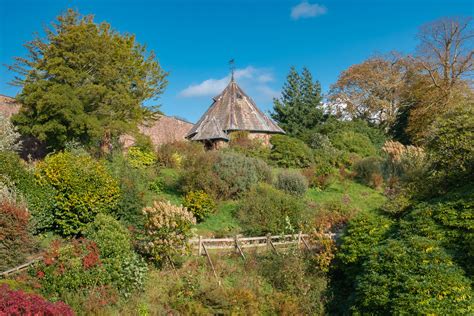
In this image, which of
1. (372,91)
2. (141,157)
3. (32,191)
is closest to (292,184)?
(141,157)

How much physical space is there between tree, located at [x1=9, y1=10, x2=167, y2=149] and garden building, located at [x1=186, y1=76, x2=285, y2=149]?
6185 mm

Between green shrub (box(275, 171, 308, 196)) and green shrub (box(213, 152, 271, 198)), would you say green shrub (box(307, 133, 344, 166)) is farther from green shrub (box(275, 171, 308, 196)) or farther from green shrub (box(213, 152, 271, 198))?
green shrub (box(213, 152, 271, 198))

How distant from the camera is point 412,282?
8102 mm

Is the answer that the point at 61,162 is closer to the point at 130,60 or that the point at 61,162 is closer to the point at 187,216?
the point at 187,216

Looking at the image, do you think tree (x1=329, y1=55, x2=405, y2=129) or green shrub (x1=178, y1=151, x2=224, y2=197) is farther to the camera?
tree (x1=329, y1=55, x2=405, y2=129)

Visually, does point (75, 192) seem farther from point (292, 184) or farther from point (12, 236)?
point (292, 184)

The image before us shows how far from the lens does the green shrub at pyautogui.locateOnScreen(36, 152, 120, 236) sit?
42.5ft

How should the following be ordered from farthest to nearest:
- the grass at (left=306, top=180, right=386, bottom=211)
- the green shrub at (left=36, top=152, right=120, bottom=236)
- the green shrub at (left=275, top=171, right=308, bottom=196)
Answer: the grass at (left=306, top=180, right=386, bottom=211) → the green shrub at (left=275, top=171, right=308, bottom=196) → the green shrub at (left=36, top=152, right=120, bottom=236)

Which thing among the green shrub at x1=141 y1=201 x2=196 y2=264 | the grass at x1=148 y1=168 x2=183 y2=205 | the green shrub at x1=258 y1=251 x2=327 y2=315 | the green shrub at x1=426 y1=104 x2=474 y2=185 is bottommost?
the green shrub at x1=258 y1=251 x2=327 y2=315

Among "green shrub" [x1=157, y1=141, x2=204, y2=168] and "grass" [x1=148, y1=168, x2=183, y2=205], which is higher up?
"green shrub" [x1=157, y1=141, x2=204, y2=168]

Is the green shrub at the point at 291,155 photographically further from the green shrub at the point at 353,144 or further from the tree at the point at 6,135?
the tree at the point at 6,135

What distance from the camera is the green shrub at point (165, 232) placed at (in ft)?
36.5

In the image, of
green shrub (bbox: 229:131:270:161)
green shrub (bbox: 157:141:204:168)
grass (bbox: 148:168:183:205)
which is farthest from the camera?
green shrub (bbox: 229:131:270:161)

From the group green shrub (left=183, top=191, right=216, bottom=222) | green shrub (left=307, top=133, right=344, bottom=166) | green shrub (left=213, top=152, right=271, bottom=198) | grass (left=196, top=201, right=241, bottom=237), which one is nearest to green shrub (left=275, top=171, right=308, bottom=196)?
green shrub (left=213, top=152, right=271, bottom=198)
